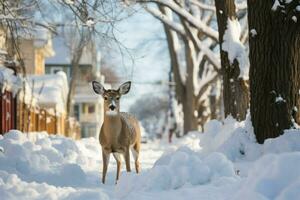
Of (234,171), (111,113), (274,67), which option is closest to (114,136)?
(111,113)

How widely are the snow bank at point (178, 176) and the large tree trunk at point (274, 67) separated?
395 centimetres

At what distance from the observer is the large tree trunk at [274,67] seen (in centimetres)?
1117

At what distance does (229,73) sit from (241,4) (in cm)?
626

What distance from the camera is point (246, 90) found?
635 inches

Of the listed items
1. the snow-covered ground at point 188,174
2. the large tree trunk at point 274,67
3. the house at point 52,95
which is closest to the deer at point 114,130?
the snow-covered ground at point 188,174

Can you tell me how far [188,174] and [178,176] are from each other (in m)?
0.12

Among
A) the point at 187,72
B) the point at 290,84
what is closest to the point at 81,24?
the point at 290,84

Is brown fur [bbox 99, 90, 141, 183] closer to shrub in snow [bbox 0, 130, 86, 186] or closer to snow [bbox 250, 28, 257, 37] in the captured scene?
shrub in snow [bbox 0, 130, 86, 186]

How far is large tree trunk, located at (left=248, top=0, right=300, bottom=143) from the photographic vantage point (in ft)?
36.7

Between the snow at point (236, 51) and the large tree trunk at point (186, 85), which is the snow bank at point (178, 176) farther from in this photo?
the large tree trunk at point (186, 85)

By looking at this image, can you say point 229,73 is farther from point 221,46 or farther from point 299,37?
point 299,37

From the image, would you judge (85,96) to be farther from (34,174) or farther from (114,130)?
(34,174)

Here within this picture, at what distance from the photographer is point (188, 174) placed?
7219mm

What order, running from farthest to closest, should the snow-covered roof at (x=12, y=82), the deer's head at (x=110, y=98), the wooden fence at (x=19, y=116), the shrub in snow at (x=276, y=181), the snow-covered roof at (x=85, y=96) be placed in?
1. the snow-covered roof at (x=85, y=96)
2. the wooden fence at (x=19, y=116)
3. the snow-covered roof at (x=12, y=82)
4. the deer's head at (x=110, y=98)
5. the shrub in snow at (x=276, y=181)
